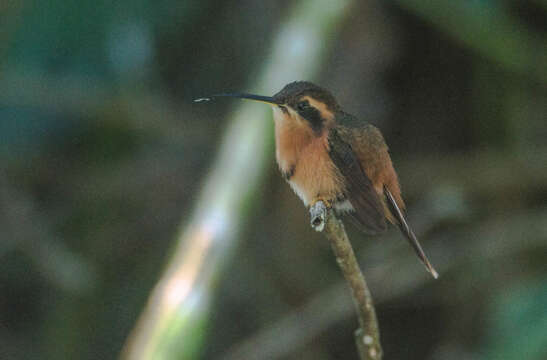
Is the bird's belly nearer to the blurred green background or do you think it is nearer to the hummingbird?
the hummingbird

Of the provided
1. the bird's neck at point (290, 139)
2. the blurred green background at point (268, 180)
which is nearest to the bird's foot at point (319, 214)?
the bird's neck at point (290, 139)

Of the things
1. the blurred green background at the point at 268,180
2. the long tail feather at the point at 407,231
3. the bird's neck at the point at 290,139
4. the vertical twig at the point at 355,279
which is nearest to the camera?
the vertical twig at the point at 355,279

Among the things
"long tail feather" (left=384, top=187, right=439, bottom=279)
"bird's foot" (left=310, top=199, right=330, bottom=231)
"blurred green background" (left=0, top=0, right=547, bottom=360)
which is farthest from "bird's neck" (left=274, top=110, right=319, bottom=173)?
"blurred green background" (left=0, top=0, right=547, bottom=360)

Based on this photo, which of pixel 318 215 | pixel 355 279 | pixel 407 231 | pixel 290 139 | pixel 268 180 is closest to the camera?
pixel 355 279

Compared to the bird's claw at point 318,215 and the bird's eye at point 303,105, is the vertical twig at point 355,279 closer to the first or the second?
the bird's claw at point 318,215

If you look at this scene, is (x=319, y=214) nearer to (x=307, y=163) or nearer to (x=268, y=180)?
(x=307, y=163)

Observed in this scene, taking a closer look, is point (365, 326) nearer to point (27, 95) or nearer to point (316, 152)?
point (316, 152)

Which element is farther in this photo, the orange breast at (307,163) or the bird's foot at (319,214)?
the orange breast at (307,163)

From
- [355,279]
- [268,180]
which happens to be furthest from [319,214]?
[268,180]
